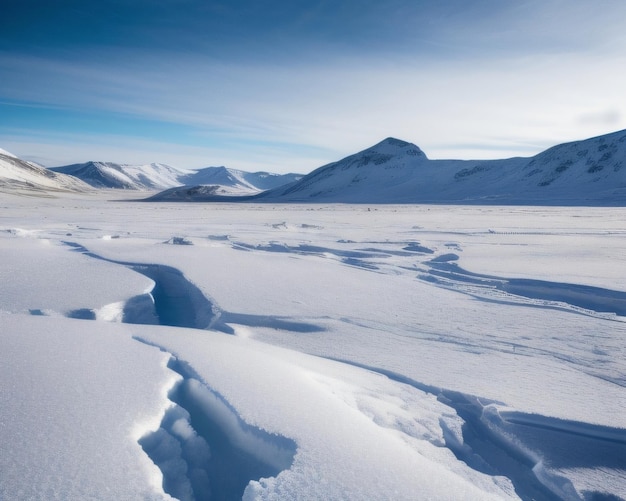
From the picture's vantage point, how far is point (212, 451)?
2.45 m

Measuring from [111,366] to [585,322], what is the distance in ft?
15.4

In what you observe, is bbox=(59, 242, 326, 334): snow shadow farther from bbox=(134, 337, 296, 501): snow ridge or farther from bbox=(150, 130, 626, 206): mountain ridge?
bbox=(150, 130, 626, 206): mountain ridge

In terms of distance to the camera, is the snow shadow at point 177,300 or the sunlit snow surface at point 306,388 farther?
the snow shadow at point 177,300

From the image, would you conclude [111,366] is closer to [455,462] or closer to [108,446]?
[108,446]

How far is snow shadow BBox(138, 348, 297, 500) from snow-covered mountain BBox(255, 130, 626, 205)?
186ft

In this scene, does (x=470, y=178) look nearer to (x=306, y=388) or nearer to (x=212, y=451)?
(x=306, y=388)

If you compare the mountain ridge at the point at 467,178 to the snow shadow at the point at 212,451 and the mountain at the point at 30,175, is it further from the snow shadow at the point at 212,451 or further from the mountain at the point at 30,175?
the snow shadow at the point at 212,451

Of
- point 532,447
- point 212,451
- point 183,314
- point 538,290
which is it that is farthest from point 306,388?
point 538,290

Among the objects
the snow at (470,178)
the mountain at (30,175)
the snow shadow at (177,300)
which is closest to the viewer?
the snow shadow at (177,300)

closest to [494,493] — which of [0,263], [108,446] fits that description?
[108,446]

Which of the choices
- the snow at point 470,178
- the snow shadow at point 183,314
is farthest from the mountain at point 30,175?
the snow shadow at point 183,314

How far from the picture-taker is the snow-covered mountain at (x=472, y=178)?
63.9m

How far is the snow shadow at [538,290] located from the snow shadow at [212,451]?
433 centimetres

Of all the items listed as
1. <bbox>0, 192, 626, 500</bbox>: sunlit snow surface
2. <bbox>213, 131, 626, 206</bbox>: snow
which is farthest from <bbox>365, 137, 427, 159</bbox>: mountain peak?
<bbox>0, 192, 626, 500</bbox>: sunlit snow surface
